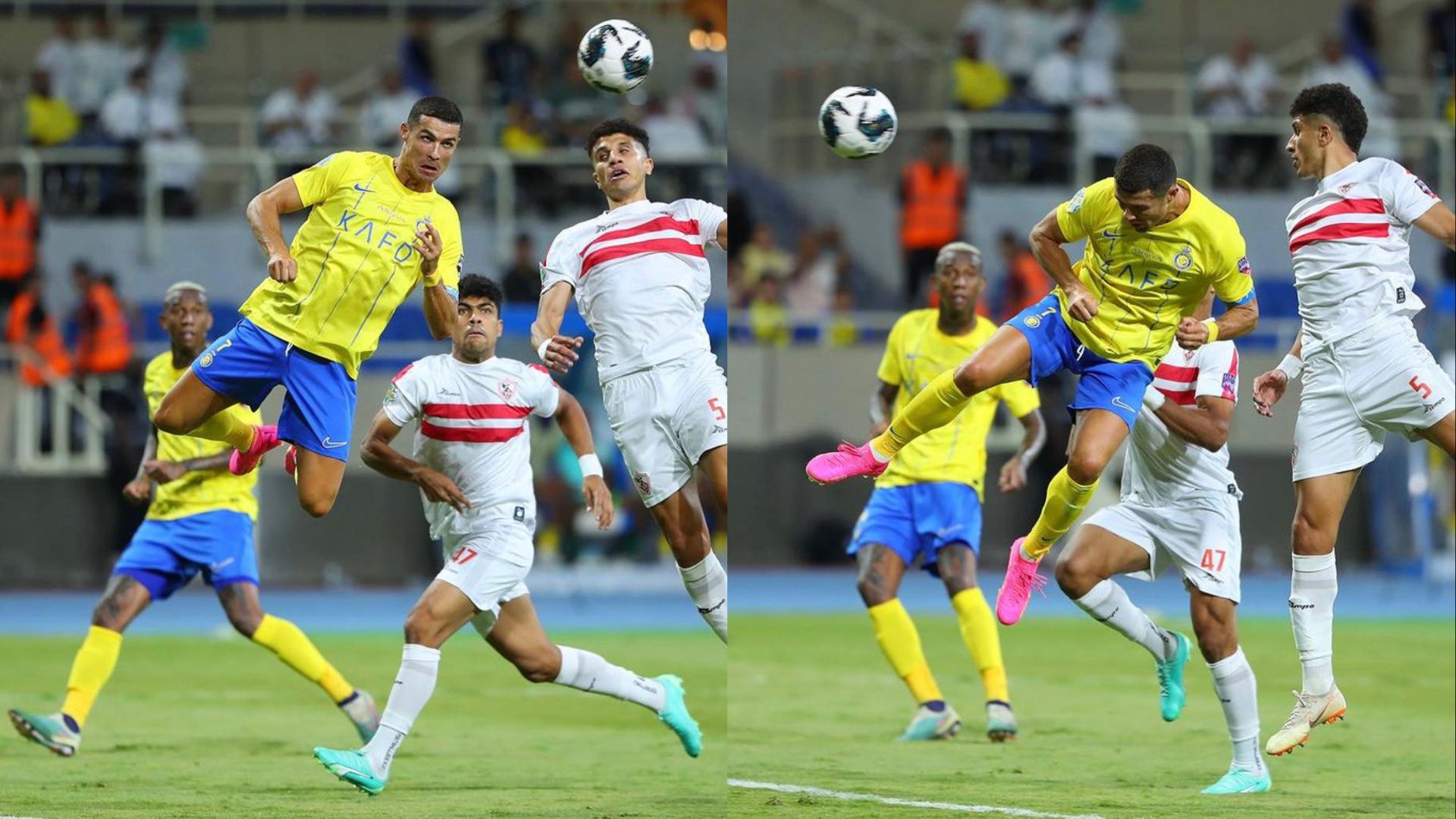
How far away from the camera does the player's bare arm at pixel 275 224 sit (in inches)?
312

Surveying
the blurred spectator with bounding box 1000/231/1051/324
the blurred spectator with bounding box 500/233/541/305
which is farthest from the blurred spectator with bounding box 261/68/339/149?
the blurred spectator with bounding box 1000/231/1051/324

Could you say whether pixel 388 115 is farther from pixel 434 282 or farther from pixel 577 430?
pixel 434 282

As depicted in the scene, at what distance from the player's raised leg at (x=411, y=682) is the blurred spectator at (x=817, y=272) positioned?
45.8ft

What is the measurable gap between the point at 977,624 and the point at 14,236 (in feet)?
44.3

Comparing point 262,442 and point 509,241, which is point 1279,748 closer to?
point 262,442

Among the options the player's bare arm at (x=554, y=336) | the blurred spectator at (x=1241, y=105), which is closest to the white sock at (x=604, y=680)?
the player's bare arm at (x=554, y=336)

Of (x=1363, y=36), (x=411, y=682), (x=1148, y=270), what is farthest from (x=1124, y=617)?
(x=1363, y=36)

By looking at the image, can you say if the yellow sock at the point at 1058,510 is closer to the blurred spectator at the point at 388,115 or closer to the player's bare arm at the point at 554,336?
the player's bare arm at the point at 554,336

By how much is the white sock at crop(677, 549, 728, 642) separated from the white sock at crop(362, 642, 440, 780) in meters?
1.17

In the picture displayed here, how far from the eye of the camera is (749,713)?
12.3 meters

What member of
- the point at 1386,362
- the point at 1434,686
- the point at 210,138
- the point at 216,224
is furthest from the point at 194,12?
the point at 1386,362

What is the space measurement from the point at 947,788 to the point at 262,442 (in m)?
3.48

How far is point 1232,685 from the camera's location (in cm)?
928

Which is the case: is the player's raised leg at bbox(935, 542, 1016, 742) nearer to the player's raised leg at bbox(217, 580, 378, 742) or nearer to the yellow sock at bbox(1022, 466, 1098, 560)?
the yellow sock at bbox(1022, 466, 1098, 560)
